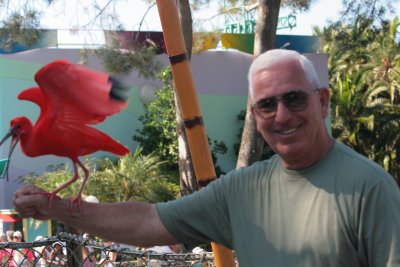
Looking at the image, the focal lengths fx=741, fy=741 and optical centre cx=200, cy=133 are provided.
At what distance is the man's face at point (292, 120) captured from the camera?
1942 millimetres

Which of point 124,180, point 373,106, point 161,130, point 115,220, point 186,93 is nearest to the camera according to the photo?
point 115,220

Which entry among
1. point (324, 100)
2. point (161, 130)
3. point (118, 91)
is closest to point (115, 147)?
point (118, 91)

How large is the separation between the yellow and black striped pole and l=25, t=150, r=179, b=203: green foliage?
12076mm

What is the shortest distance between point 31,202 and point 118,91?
1.35 feet

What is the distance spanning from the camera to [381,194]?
72.0 inches

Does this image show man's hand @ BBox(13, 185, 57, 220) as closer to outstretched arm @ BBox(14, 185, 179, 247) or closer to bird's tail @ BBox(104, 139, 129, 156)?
outstretched arm @ BBox(14, 185, 179, 247)

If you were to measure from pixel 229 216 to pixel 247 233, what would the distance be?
Answer: 0.33 ft

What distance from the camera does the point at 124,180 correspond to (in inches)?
624

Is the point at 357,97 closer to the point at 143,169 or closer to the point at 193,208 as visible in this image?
the point at 143,169

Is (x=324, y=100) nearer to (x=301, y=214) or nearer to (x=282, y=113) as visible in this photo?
(x=282, y=113)

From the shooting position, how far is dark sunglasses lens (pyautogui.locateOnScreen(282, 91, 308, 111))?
1.94 meters

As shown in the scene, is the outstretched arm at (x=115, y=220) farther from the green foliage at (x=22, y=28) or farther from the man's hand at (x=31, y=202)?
the green foliage at (x=22, y=28)

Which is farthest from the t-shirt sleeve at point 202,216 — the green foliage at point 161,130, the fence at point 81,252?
the green foliage at point 161,130

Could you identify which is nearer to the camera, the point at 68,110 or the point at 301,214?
the point at 301,214
